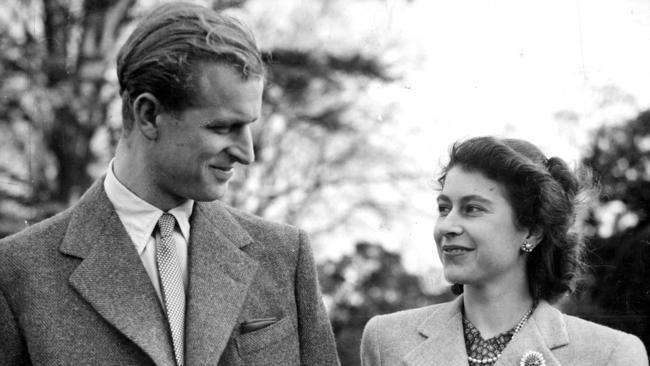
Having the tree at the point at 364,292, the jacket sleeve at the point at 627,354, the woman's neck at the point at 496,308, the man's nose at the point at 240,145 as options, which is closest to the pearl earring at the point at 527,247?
the woman's neck at the point at 496,308

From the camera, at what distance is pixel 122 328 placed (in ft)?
6.55

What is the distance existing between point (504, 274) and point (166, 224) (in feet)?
3.51

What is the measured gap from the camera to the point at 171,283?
6.85 ft

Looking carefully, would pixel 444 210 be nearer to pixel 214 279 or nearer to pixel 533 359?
pixel 533 359

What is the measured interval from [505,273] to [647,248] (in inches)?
23.5

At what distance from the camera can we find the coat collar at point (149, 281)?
202cm

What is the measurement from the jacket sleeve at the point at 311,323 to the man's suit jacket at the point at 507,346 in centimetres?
40

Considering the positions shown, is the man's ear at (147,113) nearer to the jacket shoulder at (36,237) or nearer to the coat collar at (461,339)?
the jacket shoulder at (36,237)

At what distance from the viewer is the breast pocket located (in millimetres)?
2146

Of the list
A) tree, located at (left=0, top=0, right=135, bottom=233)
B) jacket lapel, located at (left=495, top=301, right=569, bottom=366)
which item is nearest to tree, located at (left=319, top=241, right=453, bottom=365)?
jacket lapel, located at (left=495, top=301, right=569, bottom=366)

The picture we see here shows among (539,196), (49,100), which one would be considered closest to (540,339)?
(539,196)

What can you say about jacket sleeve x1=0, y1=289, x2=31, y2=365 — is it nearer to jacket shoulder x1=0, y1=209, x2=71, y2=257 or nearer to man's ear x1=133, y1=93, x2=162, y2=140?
jacket shoulder x1=0, y1=209, x2=71, y2=257

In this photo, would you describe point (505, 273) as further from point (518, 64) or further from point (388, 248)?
point (518, 64)

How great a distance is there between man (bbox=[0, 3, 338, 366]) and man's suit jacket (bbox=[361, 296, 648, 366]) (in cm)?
51
